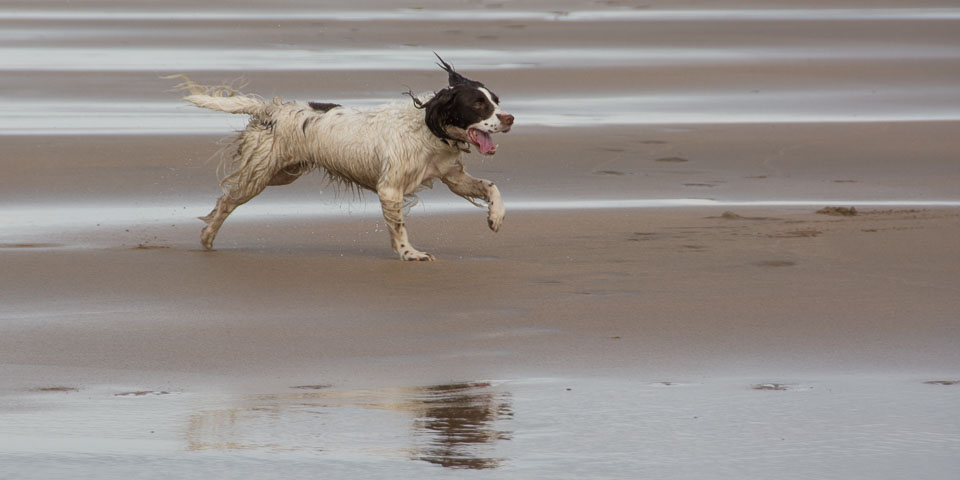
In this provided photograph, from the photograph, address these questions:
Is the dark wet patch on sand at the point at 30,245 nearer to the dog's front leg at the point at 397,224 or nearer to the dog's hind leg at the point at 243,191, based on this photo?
the dog's hind leg at the point at 243,191

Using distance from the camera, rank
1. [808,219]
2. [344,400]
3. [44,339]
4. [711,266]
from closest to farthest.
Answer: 1. [344,400]
2. [44,339]
3. [711,266]
4. [808,219]

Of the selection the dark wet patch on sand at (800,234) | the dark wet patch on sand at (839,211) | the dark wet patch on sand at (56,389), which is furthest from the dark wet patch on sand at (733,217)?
the dark wet patch on sand at (56,389)

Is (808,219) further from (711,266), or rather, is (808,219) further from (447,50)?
(447,50)

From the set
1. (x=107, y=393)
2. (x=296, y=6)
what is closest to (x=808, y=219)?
(x=107, y=393)

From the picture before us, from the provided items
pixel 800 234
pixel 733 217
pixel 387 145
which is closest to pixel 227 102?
pixel 387 145

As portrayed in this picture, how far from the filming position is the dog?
8.27 meters

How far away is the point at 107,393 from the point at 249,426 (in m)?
0.78

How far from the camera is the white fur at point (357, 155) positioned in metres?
8.44

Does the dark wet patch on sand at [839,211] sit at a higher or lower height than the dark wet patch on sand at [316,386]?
lower

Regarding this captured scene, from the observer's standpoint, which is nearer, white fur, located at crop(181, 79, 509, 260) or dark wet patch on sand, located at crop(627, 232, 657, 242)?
white fur, located at crop(181, 79, 509, 260)

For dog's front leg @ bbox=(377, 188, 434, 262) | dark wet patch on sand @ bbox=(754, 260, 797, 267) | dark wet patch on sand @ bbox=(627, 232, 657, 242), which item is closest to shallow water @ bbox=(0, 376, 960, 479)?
dark wet patch on sand @ bbox=(754, 260, 797, 267)

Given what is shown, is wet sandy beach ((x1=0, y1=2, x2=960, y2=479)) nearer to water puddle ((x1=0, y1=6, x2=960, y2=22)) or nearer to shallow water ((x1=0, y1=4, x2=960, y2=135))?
shallow water ((x1=0, y1=4, x2=960, y2=135))

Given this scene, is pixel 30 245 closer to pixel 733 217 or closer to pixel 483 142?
pixel 483 142

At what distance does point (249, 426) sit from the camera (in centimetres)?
515
